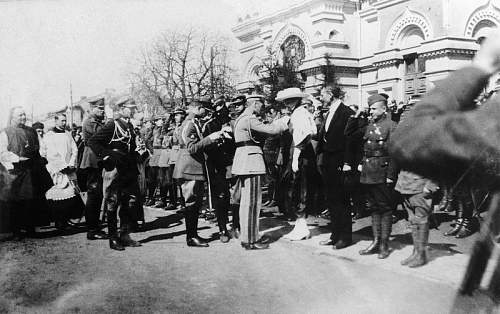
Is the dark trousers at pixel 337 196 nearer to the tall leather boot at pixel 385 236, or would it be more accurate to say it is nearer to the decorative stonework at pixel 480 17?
the tall leather boot at pixel 385 236

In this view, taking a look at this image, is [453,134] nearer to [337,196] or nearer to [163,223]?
[337,196]

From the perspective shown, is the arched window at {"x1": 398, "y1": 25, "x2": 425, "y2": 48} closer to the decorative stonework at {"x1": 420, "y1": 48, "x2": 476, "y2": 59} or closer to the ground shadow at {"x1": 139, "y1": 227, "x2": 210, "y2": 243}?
the decorative stonework at {"x1": 420, "y1": 48, "x2": 476, "y2": 59}

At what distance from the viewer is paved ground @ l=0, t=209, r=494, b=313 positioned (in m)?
3.46

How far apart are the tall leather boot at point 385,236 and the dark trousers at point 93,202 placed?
3.80 metres

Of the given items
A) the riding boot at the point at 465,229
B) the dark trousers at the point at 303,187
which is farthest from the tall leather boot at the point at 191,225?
the riding boot at the point at 465,229

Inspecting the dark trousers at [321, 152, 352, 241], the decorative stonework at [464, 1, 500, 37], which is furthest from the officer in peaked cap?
the decorative stonework at [464, 1, 500, 37]

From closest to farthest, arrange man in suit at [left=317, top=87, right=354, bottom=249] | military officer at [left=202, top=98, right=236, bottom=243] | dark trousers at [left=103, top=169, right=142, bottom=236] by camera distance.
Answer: man in suit at [left=317, top=87, right=354, bottom=249], dark trousers at [left=103, top=169, right=142, bottom=236], military officer at [left=202, top=98, right=236, bottom=243]

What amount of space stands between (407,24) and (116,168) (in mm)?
19563

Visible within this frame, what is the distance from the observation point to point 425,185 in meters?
4.32

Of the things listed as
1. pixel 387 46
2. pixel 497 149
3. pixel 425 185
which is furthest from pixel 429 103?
pixel 387 46

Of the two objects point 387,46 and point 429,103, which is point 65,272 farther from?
point 387,46

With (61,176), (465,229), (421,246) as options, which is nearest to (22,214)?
(61,176)

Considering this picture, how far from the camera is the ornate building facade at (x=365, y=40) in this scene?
61.7 feet

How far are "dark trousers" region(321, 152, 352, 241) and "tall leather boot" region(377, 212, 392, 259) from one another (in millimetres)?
511
